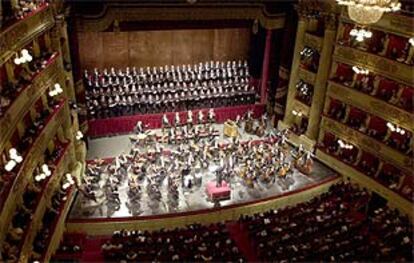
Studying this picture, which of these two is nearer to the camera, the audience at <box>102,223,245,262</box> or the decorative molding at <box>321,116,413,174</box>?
the audience at <box>102,223,245,262</box>

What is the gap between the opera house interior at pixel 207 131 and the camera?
14.0 meters

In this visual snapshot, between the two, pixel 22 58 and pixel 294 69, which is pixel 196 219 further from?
pixel 294 69

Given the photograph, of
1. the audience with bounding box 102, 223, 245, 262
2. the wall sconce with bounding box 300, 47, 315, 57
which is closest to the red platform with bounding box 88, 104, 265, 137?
the wall sconce with bounding box 300, 47, 315, 57

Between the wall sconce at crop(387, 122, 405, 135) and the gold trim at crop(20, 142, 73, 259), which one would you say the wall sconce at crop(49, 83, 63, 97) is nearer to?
the gold trim at crop(20, 142, 73, 259)

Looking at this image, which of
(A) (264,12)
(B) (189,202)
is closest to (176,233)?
(B) (189,202)

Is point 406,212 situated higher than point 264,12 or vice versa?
point 264,12

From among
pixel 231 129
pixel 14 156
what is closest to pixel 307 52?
pixel 231 129

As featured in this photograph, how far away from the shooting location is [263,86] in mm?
24234

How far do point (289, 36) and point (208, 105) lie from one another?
5053mm

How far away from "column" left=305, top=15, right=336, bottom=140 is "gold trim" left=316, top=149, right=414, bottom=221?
3.72 ft

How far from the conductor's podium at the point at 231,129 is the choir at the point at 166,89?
1515 mm

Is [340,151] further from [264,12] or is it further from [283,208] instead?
[264,12]

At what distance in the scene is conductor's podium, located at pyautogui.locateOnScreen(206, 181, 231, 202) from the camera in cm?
1772

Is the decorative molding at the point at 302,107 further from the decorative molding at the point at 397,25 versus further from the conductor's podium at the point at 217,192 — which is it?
the conductor's podium at the point at 217,192
